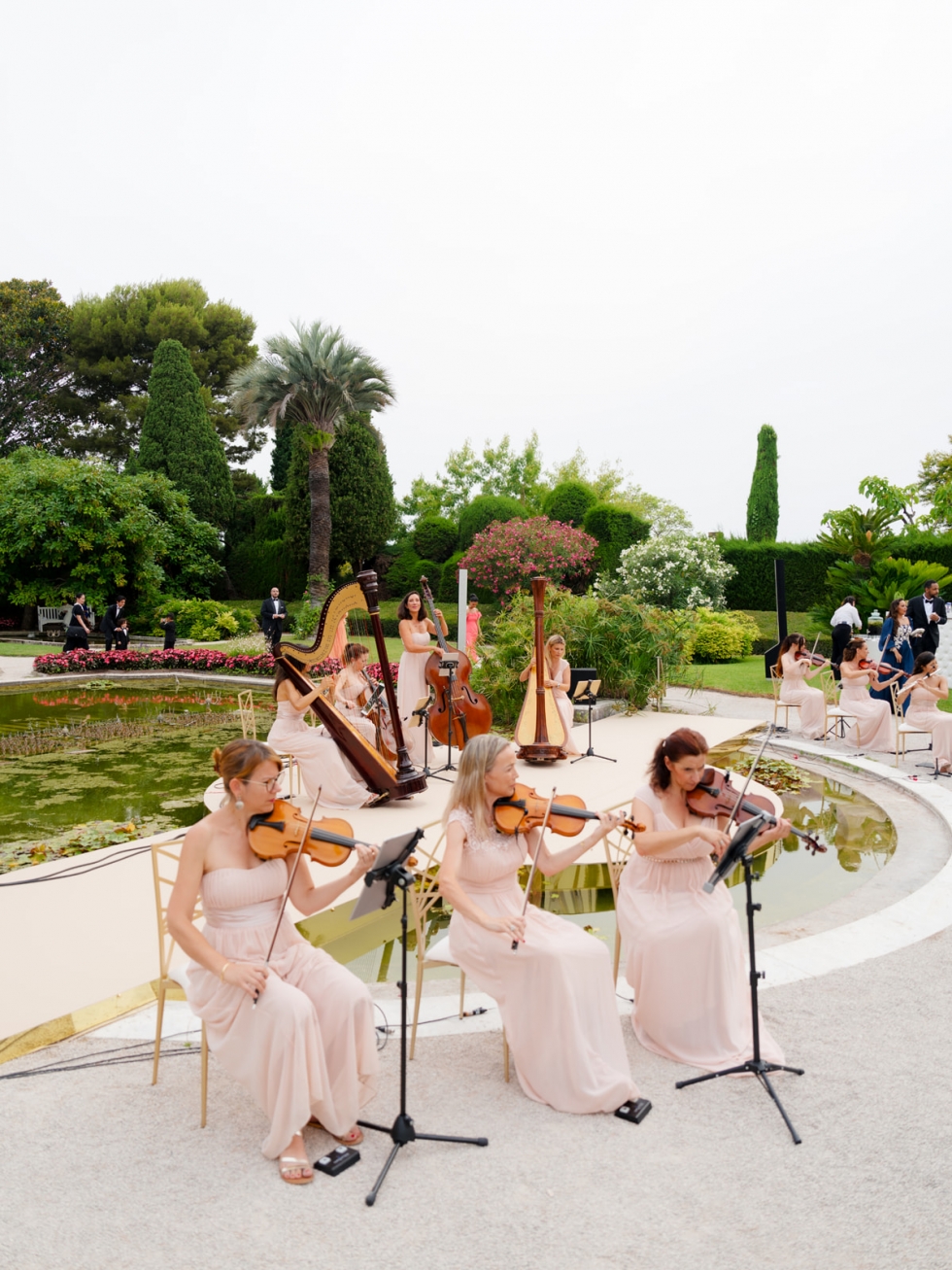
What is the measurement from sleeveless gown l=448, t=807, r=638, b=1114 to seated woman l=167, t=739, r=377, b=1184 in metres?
0.55

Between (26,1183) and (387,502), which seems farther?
(387,502)

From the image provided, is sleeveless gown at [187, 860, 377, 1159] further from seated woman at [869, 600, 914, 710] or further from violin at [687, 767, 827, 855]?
seated woman at [869, 600, 914, 710]

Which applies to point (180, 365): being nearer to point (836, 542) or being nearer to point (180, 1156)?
point (836, 542)

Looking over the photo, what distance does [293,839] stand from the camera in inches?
129

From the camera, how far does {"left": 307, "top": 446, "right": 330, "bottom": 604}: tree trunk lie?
27859mm

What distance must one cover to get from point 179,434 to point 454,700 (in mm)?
25772

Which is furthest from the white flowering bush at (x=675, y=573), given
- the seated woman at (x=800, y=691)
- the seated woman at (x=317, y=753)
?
the seated woman at (x=317, y=753)

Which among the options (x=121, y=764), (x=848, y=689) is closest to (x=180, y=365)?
(x=121, y=764)

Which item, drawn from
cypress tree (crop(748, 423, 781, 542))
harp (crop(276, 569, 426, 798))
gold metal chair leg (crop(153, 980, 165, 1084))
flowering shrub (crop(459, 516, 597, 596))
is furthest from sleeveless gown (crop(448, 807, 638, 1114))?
cypress tree (crop(748, 423, 781, 542))

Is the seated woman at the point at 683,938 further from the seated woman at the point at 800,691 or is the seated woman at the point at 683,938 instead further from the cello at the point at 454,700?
the seated woman at the point at 800,691

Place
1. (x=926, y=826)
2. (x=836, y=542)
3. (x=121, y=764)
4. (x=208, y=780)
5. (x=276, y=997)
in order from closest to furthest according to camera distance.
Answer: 1. (x=276, y=997)
2. (x=926, y=826)
3. (x=208, y=780)
4. (x=121, y=764)
5. (x=836, y=542)

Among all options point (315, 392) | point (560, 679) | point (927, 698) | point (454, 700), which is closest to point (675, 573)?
point (315, 392)

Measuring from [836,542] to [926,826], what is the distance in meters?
13.3

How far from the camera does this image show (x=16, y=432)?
124 feet
